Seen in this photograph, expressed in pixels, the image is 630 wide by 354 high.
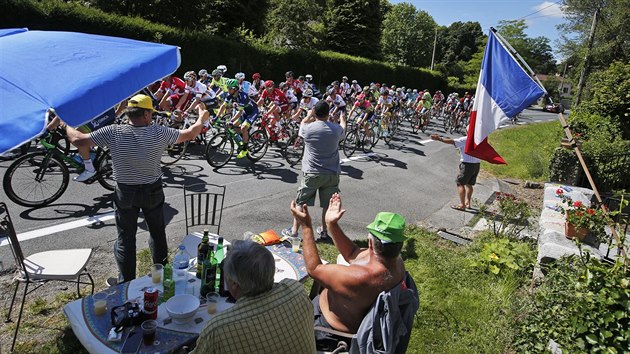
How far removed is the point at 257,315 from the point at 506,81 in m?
4.34

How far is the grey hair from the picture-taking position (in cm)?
234

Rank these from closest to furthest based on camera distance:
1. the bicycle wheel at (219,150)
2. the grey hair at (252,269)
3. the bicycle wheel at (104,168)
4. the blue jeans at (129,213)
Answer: the grey hair at (252,269), the blue jeans at (129,213), the bicycle wheel at (104,168), the bicycle wheel at (219,150)

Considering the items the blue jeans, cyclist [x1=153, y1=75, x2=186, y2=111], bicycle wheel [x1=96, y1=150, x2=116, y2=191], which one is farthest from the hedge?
the blue jeans

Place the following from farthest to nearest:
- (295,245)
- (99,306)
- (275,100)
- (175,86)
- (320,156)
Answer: (275,100), (175,86), (320,156), (295,245), (99,306)

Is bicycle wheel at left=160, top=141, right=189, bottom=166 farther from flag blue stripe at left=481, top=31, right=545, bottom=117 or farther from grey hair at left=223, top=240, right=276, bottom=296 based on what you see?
grey hair at left=223, top=240, right=276, bottom=296

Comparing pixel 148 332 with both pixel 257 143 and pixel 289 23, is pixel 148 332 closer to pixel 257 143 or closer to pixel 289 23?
pixel 257 143

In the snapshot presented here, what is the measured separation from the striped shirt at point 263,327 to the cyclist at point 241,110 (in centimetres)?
781

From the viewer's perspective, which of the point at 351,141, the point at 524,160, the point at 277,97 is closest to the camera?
the point at 277,97

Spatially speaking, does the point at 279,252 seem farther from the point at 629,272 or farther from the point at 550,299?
the point at 629,272

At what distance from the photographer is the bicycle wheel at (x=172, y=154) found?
362 inches

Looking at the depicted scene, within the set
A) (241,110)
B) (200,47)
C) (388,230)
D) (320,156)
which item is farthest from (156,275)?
(200,47)

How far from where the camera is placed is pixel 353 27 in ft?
133

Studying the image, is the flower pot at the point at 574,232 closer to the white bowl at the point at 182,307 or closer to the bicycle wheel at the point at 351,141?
the white bowl at the point at 182,307

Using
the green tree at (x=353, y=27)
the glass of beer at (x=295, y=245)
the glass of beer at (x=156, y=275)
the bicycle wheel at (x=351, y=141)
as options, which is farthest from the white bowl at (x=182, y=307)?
the green tree at (x=353, y=27)
